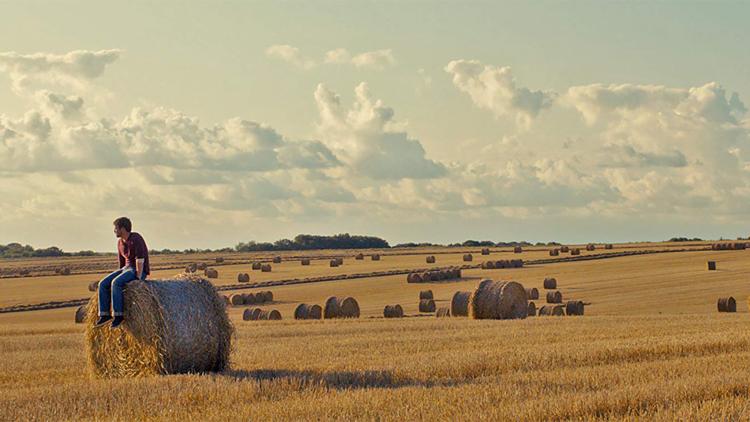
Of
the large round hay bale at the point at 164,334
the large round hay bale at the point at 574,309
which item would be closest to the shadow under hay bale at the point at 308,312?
the large round hay bale at the point at 574,309

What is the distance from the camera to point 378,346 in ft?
57.6

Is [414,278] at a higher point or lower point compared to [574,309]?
higher

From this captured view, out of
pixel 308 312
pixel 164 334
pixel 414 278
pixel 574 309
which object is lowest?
pixel 574 309

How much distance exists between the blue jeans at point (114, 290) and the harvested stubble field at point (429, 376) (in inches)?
42.3

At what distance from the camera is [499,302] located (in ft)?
95.7

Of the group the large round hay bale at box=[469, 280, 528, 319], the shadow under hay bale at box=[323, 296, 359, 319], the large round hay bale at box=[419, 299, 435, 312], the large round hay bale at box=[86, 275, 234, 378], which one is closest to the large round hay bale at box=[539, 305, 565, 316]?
the large round hay bale at box=[469, 280, 528, 319]

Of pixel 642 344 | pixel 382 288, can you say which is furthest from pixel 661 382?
pixel 382 288

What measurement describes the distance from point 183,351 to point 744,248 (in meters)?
55.7

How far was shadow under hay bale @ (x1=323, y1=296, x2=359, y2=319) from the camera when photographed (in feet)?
105

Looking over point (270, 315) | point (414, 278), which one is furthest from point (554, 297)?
point (414, 278)

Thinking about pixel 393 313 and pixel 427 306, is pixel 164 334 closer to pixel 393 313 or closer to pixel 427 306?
pixel 393 313

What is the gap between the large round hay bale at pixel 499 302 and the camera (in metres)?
29.2

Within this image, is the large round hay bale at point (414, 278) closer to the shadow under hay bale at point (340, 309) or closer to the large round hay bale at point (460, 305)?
the shadow under hay bale at point (340, 309)

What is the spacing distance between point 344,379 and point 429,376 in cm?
114
